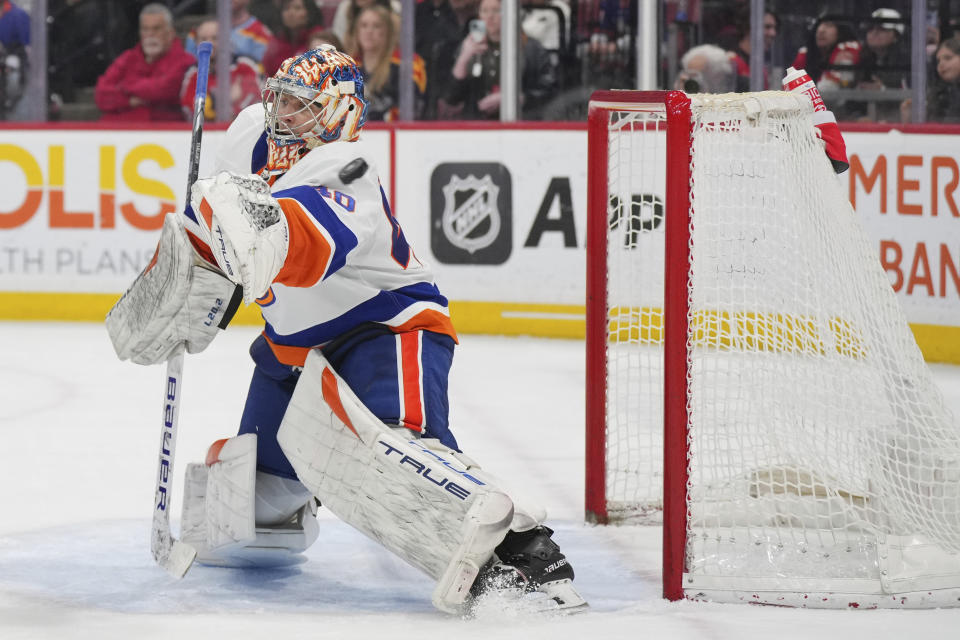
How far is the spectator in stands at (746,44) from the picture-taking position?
5.88 m

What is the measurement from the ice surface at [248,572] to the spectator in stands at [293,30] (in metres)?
2.01

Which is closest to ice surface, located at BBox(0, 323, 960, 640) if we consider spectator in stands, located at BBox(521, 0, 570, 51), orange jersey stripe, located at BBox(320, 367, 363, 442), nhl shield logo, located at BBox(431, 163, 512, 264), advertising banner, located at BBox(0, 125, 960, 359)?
orange jersey stripe, located at BBox(320, 367, 363, 442)

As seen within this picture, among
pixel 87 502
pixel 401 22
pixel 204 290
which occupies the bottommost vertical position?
pixel 87 502

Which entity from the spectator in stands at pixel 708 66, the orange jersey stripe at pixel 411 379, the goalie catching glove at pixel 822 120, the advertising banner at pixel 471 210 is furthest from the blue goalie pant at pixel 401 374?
the spectator in stands at pixel 708 66

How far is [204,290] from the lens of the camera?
236 centimetres

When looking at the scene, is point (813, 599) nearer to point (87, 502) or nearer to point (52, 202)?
point (87, 502)

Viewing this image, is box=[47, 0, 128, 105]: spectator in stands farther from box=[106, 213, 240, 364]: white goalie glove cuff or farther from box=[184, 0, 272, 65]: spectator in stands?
box=[106, 213, 240, 364]: white goalie glove cuff

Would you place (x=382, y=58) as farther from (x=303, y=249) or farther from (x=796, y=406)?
(x=303, y=249)

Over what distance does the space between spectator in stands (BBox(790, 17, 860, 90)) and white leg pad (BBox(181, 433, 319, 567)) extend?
11.7ft

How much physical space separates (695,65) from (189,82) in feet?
6.89

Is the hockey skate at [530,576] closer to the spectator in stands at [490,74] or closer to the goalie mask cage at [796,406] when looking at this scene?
the goalie mask cage at [796,406]

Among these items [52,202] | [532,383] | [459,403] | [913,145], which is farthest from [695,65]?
[52,202]

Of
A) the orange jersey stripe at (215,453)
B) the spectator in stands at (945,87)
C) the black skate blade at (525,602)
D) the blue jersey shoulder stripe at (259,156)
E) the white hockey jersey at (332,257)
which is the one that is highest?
the spectator in stands at (945,87)

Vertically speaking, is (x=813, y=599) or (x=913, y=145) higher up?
(x=913, y=145)
